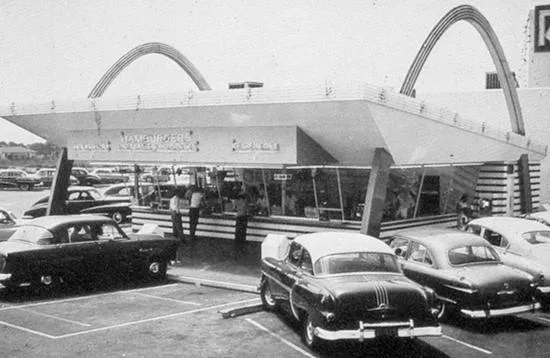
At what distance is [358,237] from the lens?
33.6 ft

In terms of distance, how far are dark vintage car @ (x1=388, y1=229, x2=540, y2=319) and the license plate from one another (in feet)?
6.96

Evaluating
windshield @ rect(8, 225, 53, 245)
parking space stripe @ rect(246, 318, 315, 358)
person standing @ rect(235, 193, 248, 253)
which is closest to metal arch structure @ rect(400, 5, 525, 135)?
person standing @ rect(235, 193, 248, 253)

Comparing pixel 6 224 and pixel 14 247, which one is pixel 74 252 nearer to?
pixel 14 247

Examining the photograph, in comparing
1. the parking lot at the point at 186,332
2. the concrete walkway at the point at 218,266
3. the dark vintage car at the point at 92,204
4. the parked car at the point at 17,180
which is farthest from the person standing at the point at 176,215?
the parked car at the point at 17,180

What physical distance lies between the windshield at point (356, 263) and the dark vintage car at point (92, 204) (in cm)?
1798

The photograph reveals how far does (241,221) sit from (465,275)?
10.1 metres

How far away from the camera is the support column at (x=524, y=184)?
74.5 feet

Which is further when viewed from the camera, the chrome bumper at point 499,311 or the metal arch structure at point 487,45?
the metal arch structure at point 487,45

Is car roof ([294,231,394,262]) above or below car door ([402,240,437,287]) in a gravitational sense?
above

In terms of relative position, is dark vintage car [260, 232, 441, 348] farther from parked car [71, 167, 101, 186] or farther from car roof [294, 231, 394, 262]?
parked car [71, 167, 101, 186]

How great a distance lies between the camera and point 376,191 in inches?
562

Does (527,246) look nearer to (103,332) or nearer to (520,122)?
(103,332)

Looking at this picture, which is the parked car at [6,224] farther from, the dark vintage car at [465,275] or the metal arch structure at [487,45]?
the metal arch structure at [487,45]

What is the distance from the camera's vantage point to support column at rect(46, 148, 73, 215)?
21.2 m
